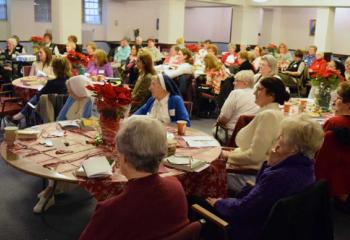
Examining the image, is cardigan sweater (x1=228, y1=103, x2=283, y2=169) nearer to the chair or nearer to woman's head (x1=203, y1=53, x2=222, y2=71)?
the chair

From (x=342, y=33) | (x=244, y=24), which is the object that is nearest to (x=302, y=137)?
(x=244, y=24)

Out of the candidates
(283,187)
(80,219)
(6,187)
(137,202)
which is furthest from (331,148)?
(6,187)

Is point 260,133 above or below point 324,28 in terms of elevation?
below

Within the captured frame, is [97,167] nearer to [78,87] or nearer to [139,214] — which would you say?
[139,214]

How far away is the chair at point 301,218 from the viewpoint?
190 cm

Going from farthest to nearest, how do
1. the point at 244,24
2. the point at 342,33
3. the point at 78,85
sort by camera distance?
1. the point at 342,33
2. the point at 244,24
3. the point at 78,85

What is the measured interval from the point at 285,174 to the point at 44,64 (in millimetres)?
5475

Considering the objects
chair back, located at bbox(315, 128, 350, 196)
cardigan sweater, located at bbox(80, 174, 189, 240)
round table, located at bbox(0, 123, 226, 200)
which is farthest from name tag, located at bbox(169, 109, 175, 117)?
cardigan sweater, located at bbox(80, 174, 189, 240)

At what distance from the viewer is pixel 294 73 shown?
30.6ft

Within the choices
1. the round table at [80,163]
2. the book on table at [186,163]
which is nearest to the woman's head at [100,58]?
Answer: the round table at [80,163]

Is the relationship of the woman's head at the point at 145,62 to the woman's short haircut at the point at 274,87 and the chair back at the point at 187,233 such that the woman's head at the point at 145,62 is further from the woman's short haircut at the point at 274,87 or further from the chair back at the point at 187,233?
the chair back at the point at 187,233

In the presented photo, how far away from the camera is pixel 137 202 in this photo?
1623 mm

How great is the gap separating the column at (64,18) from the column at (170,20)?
297cm

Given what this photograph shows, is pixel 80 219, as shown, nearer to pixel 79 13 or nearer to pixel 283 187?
pixel 283 187
